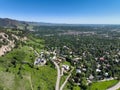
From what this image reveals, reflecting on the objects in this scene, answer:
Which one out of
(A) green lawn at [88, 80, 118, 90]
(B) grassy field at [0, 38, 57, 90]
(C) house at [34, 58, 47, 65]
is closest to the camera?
(B) grassy field at [0, 38, 57, 90]

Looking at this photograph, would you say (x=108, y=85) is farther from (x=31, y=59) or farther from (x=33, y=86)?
(x=31, y=59)

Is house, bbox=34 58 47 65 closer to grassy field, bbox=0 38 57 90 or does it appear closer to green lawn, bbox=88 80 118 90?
grassy field, bbox=0 38 57 90

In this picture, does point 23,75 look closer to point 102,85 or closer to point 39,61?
point 39,61

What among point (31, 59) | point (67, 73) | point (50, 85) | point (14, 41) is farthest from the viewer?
point (14, 41)

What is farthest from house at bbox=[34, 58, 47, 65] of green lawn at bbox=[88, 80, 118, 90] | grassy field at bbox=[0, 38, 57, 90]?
green lawn at bbox=[88, 80, 118, 90]

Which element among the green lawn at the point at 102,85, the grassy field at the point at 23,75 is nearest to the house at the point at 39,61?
the grassy field at the point at 23,75

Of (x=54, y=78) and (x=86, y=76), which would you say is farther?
(x=86, y=76)

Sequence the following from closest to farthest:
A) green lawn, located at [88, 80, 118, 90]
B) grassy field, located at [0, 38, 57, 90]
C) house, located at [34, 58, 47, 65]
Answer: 1. grassy field, located at [0, 38, 57, 90]
2. green lawn, located at [88, 80, 118, 90]
3. house, located at [34, 58, 47, 65]

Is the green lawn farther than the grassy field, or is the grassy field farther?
the green lawn

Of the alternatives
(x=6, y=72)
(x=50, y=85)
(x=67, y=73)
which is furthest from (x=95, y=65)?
(x=6, y=72)

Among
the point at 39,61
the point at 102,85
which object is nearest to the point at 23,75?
the point at 39,61

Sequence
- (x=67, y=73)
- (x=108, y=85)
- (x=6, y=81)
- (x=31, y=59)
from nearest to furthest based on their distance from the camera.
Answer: (x=6, y=81) → (x=108, y=85) → (x=67, y=73) → (x=31, y=59)
